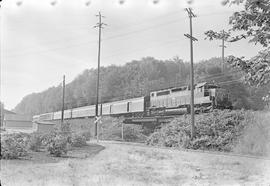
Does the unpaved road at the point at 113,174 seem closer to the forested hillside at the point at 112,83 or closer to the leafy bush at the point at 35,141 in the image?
the leafy bush at the point at 35,141

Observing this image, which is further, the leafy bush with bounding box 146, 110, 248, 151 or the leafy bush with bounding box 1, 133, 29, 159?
the leafy bush with bounding box 146, 110, 248, 151

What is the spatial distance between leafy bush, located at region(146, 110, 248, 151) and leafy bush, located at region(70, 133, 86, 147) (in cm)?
1305

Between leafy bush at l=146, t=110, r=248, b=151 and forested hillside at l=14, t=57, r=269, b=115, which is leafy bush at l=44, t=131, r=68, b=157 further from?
leafy bush at l=146, t=110, r=248, b=151

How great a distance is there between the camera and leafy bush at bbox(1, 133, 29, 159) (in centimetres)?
401

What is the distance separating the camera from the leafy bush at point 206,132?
20.3 m

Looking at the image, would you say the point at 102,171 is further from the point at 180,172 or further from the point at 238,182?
the point at 238,182

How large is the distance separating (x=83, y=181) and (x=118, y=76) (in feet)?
4.67

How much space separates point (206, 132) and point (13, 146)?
18523 millimetres

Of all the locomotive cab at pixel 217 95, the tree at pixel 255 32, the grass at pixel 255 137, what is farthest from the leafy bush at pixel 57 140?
the locomotive cab at pixel 217 95

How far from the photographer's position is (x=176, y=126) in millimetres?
23641

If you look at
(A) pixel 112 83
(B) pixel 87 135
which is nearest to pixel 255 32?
(A) pixel 112 83

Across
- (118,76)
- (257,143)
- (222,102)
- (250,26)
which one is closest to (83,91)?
(118,76)

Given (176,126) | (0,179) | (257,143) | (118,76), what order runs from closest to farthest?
(0,179) → (118,76) → (257,143) → (176,126)

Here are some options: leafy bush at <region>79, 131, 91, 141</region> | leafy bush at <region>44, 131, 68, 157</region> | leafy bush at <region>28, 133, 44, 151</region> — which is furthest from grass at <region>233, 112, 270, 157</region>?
leafy bush at <region>28, 133, 44, 151</region>
